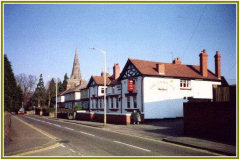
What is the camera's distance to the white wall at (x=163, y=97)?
1216 inches

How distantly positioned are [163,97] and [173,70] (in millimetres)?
5771

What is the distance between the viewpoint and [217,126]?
1518 centimetres

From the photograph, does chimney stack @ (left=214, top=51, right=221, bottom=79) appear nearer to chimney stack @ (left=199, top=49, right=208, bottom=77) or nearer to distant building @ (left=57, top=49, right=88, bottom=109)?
chimney stack @ (left=199, top=49, right=208, bottom=77)

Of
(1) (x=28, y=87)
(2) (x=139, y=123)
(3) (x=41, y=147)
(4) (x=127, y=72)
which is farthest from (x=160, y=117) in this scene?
(1) (x=28, y=87)

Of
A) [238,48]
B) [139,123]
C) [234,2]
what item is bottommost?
[139,123]

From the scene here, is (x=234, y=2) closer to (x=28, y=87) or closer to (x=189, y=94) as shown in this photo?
(x=189, y=94)

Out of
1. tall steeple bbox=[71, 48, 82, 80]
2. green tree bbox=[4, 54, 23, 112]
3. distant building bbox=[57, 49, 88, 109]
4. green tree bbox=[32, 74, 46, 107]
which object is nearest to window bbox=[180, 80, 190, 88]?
green tree bbox=[4, 54, 23, 112]

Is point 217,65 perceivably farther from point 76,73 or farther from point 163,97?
point 76,73

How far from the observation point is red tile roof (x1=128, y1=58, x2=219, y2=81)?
1273 inches

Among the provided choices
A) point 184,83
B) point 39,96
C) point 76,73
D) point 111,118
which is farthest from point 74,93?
point 76,73

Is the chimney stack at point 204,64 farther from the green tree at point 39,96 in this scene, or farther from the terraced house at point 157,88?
the green tree at point 39,96

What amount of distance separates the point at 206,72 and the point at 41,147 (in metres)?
31.4

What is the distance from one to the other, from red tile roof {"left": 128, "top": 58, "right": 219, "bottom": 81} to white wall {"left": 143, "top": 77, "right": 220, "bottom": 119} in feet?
3.12

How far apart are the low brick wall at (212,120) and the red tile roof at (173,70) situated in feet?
46.3
